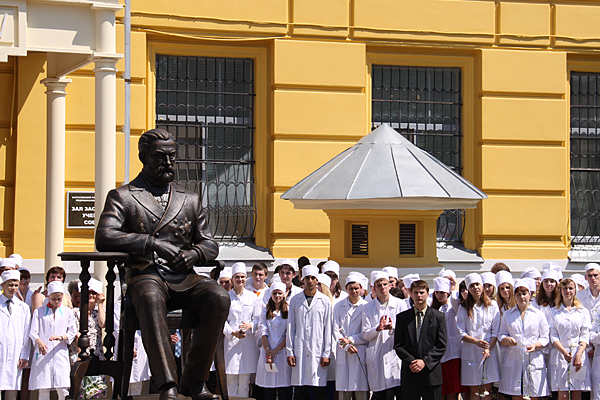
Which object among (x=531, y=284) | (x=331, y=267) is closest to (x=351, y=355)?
(x=331, y=267)

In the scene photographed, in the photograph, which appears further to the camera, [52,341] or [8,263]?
[8,263]

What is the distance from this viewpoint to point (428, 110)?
12.8 metres

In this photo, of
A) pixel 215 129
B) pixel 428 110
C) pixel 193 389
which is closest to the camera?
pixel 193 389

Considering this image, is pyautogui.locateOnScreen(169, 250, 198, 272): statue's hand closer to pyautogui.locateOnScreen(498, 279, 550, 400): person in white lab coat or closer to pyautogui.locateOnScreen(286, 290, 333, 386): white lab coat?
pyautogui.locateOnScreen(286, 290, 333, 386): white lab coat

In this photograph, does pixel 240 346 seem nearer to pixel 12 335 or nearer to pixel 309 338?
pixel 309 338

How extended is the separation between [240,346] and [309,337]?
0.91 meters

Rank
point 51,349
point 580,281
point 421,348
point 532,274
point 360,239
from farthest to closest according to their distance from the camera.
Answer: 1. point 532,274
2. point 580,281
3. point 360,239
4. point 51,349
5. point 421,348

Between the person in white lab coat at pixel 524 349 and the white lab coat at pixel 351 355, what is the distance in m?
1.40

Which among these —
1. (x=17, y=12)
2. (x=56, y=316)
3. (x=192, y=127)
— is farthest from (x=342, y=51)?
(x=56, y=316)

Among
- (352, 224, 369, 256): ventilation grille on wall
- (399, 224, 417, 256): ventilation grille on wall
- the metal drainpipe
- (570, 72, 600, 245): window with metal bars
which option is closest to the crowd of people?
(352, 224, 369, 256): ventilation grille on wall

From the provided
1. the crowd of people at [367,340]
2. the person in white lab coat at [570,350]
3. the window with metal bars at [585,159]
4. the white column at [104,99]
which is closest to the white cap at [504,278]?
the crowd of people at [367,340]

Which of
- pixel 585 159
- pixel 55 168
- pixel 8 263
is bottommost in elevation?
pixel 8 263

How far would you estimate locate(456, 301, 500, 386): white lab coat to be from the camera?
8594 mm

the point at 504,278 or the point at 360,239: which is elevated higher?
the point at 360,239
